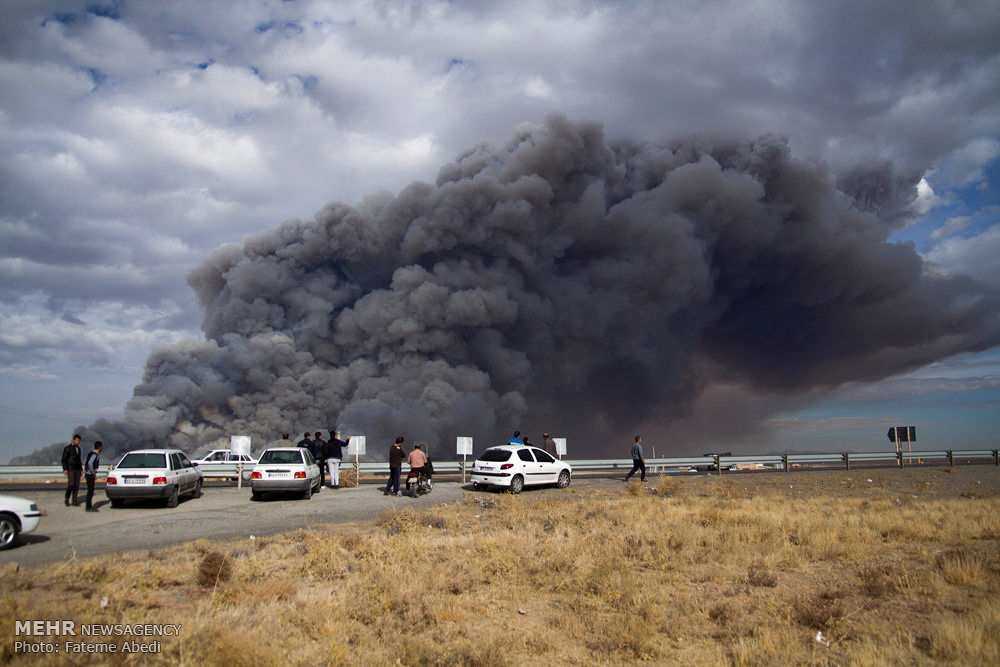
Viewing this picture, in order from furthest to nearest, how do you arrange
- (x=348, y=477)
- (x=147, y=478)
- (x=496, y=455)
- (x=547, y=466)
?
(x=348, y=477) → (x=547, y=466) → (x=496, y=455) → (x=147, y=478)

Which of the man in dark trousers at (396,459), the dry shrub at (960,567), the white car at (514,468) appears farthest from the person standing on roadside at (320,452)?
the dry shrub at (960,567)

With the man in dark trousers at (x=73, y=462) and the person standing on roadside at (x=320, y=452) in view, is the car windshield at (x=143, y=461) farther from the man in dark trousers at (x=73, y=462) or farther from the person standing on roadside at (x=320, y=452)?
the person standing on roadside at (x=320, y=452)

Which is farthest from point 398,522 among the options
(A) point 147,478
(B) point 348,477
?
(B) point 348,477

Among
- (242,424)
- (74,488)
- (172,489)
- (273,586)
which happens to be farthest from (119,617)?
(242,424)

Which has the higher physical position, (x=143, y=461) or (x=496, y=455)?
(x=143, y=461)

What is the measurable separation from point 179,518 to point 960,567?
47.4 feet

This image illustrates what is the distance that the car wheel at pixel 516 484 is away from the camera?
1864 centimetres

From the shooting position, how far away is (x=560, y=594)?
23.8 ft

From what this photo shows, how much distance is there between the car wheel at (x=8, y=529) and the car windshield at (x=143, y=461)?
211 inches

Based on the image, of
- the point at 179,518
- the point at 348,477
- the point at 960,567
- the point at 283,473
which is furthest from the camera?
the point at 348,477

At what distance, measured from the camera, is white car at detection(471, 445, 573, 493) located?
61.1 feet

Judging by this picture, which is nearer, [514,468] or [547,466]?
[514,468]

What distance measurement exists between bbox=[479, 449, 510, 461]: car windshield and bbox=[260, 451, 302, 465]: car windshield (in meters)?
5.84

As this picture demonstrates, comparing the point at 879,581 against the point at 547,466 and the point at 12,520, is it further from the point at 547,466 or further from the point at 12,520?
the point at 547,466
